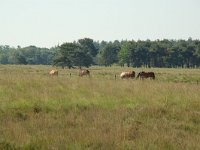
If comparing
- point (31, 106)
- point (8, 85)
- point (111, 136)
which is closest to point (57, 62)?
point (8, 85)

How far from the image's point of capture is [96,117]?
1304cm

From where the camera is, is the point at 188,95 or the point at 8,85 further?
the point at 8,85

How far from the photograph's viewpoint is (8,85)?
2125 cm

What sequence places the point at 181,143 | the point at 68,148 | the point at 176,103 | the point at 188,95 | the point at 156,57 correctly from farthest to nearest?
1. the point at 156,57
2. the point at 188,95
3. the point at 176,103
4. the point at 181,143
5. the point at 68,148

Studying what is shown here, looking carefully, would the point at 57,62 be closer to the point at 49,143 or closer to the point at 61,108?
the point at 61,108

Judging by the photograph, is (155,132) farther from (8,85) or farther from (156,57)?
(156,57)

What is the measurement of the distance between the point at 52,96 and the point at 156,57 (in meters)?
109

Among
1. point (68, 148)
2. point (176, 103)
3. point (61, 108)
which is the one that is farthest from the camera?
point (176, 103)

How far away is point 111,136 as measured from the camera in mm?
10172

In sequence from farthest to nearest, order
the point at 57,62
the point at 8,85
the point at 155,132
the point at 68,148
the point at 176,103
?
the point at 57,62
the point at 8,85
the point at 176,103
the point at 155,132
the point at 68,148

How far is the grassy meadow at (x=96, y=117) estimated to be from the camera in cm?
967

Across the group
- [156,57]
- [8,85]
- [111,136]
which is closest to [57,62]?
[156,57]

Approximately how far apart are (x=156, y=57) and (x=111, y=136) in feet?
383

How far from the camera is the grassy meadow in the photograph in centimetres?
967
